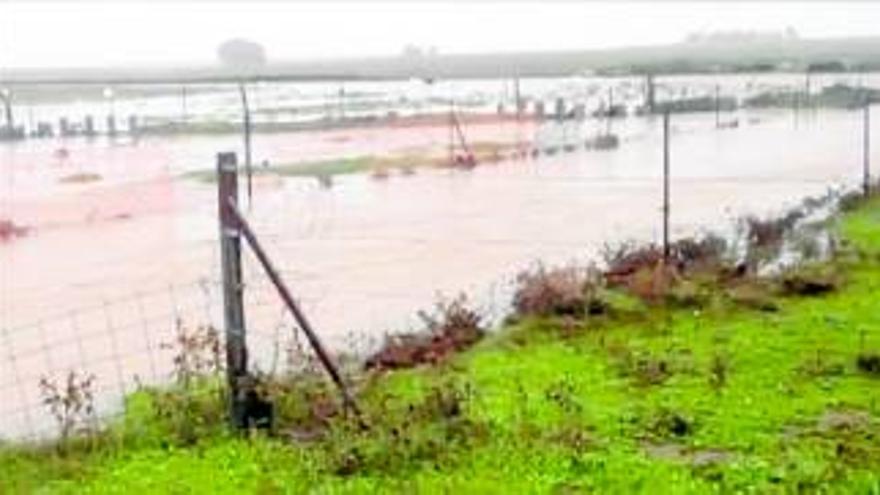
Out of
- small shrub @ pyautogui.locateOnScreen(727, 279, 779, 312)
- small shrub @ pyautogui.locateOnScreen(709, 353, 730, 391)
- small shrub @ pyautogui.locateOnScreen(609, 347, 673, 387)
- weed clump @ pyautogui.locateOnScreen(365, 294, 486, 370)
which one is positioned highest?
small shrub @ pyautogui.locateOnScreen(709, 353, 730, 391)

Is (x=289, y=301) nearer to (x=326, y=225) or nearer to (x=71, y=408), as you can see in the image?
(x=71, y=408)

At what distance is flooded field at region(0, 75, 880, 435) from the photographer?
1781 cm

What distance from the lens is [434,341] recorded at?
50.8 ft

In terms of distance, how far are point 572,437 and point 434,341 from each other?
5.06m

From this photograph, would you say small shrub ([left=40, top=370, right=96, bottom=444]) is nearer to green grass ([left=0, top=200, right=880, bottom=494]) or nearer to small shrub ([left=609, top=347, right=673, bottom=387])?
green grass ([left=0, top=200, right=880, bottom=494])

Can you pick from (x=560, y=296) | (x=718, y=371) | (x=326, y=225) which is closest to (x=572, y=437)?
(x=718, y=371)

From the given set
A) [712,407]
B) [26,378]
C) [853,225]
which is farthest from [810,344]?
[853,225]

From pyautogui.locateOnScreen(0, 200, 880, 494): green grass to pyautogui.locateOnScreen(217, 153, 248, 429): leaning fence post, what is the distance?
33cm

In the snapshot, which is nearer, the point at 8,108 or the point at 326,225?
the point at 326,225

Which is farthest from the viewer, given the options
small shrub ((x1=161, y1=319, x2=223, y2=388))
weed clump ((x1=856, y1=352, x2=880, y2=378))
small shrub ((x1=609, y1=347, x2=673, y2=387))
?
small shrub ((x1=609, y1=347, x2=673, y2=387))

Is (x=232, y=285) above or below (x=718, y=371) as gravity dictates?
above

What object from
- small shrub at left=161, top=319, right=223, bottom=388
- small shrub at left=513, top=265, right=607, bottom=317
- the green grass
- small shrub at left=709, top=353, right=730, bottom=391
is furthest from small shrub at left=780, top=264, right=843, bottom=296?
small shrub at left=161, top=319, right=223, bottom=388

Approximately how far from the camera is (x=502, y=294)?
19.4 metres

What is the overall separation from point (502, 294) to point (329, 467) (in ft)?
31.6
